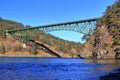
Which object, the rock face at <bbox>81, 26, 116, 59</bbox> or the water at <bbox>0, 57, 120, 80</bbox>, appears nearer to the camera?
the water at <bbox>0, 57, 120, 80</bbox>

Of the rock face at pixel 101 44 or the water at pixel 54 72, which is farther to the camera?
the rock face at pixel 101 44

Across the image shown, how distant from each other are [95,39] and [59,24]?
28.4 metres

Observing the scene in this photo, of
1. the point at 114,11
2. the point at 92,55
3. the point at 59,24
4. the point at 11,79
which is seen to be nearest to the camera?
the point at 11,79

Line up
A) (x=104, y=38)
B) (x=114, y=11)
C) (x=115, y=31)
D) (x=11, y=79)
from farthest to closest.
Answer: (x=104, y=38)
(x=114, y=11)
(x=115, y=31)
(x=11, y=79)

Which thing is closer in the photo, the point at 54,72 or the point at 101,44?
the point at 54,72

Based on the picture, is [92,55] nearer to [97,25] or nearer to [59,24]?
[97,25]

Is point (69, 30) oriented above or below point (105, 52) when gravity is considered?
above

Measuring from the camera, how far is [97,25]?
173750 millimetres

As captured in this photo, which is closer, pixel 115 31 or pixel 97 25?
pixel 115 31

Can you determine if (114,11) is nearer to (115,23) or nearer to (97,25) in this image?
(115,23)

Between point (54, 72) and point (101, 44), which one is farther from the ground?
point (101, 44)

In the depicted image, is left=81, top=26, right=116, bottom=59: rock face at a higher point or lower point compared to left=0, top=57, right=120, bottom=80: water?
higher

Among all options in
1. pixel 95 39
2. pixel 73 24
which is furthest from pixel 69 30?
pixel 95 39

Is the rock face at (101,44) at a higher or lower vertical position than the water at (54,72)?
Result: higher
